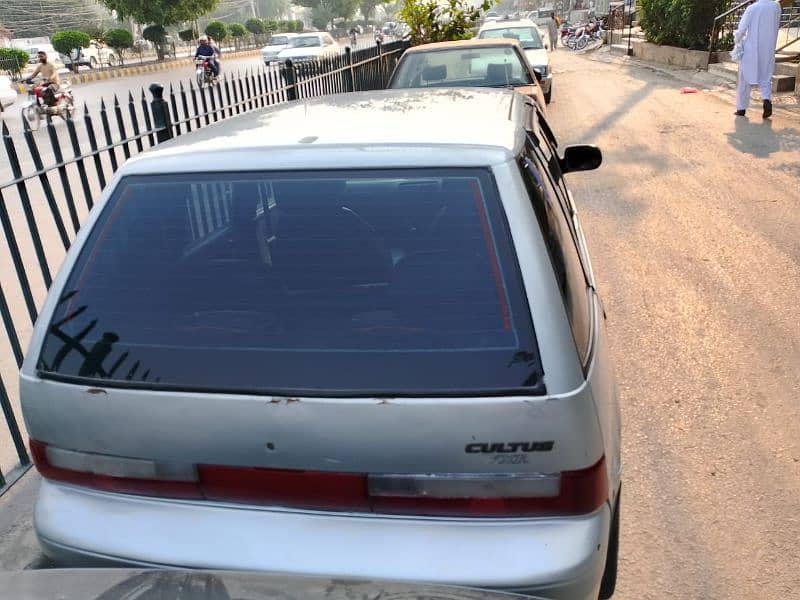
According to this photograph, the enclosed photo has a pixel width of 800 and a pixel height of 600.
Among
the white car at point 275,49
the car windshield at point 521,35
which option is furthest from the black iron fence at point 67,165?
the white car at point 275,49

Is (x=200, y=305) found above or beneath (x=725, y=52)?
above

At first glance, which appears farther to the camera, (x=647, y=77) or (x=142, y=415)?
(x=647, y=77)

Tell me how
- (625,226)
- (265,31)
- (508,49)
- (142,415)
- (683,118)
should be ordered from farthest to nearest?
(265,31)
(683,118)
(508,49)
(625,226)
(142,415)

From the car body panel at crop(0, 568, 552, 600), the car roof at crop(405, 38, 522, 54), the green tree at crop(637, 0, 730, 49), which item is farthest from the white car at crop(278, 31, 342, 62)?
the car body panel at crop(0, 568, 552, 600)

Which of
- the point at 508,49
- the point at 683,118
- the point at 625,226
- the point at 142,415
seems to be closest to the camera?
the point at 142,415

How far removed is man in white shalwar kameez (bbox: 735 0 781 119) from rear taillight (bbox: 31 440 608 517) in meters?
11.0

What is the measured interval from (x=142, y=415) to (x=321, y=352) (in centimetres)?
50

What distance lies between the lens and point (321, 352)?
1791mm

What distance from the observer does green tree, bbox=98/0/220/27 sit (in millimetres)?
42750

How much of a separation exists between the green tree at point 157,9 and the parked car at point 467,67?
40.1 m

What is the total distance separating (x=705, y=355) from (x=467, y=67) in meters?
5.49

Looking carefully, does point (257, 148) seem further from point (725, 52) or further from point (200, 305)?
point (725, 52)

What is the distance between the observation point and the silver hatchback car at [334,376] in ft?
5.60

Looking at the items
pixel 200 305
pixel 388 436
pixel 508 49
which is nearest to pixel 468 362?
pixel 388 436
